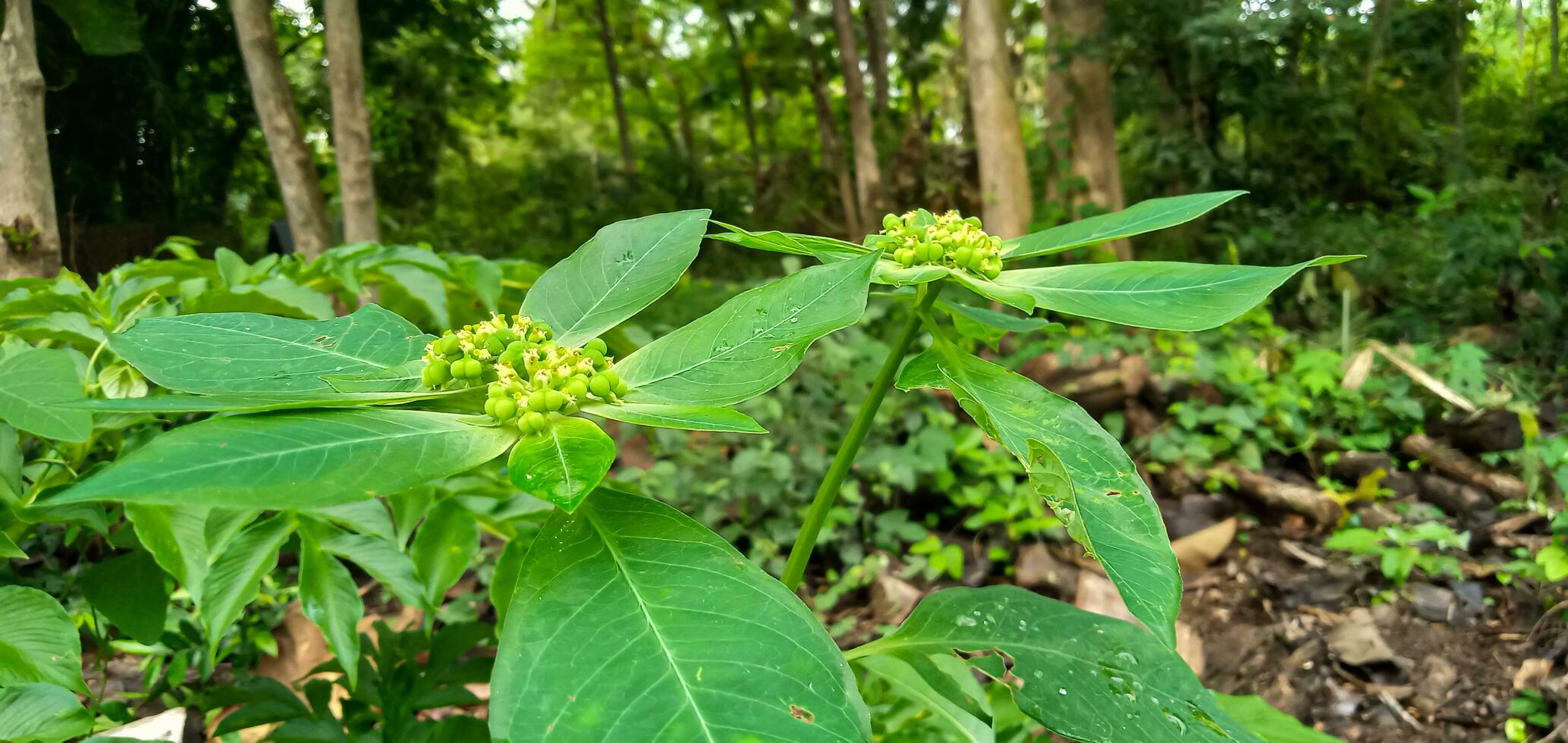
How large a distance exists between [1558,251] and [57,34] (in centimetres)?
768

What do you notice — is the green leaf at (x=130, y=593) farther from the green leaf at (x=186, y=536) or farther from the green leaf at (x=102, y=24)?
the green leaf at (x=102, y=24)

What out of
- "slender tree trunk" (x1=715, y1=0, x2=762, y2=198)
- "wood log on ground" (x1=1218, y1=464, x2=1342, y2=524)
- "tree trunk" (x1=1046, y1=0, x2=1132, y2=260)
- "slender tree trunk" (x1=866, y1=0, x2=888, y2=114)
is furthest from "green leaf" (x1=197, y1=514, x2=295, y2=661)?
"slender tree trunk" (x1=715, y1=0, x2=762, y2=198)

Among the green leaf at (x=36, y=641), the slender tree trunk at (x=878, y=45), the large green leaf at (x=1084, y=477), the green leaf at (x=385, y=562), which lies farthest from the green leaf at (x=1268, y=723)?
the slender tree trunk at (x=878, y=45)

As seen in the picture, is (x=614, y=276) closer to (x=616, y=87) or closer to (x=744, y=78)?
(x=616, y=87)

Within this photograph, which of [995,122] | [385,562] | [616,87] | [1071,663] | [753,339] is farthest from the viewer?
[616,87]

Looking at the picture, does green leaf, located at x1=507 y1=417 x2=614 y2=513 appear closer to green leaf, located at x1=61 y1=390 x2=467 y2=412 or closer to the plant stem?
green leaf, located at x1=61 y1=390 x2=467 y2=412

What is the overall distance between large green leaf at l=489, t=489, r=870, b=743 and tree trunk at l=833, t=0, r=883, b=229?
21.7 feet

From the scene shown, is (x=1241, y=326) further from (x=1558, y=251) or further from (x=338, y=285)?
(x=338, y=285)

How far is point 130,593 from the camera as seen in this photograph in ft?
3.12

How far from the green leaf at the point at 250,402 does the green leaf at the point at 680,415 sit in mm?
115

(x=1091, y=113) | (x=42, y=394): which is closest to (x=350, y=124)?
(x=42, y=394)

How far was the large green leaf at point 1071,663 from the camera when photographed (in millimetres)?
721

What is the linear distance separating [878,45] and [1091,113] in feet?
12.6

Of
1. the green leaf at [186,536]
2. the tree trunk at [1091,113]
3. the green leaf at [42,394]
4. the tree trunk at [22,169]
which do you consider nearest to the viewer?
the green leaf at [42,394]
